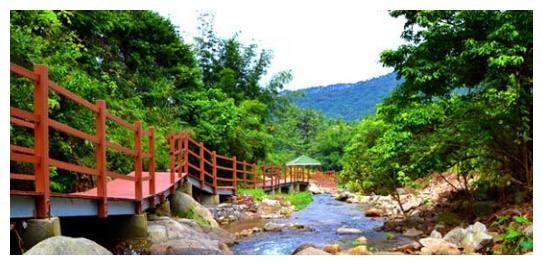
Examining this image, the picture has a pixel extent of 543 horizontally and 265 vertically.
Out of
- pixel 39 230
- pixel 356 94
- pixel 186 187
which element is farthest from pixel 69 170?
pixel 356 94

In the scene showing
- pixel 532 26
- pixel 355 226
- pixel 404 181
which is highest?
pixel 532 26

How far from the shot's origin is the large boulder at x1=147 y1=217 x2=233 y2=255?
15.6ft

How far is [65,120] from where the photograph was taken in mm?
5656

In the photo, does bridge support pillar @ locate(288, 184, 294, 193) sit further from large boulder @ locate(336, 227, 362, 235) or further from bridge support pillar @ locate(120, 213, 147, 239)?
bridge support pillar @ locate(120, 213, 147, 239)

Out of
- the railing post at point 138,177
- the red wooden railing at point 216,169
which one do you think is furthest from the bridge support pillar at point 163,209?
the railing post at point 138,177

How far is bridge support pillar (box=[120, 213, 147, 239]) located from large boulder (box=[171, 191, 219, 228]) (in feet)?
5.83

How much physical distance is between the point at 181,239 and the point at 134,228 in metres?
0.42

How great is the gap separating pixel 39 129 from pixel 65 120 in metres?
2.38

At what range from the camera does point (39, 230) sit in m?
3.51

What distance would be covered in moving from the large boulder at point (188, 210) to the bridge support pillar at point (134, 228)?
178cm

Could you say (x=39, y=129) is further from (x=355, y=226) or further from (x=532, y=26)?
(x=355, y=226)

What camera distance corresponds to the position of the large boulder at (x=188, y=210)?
6984 millimetres

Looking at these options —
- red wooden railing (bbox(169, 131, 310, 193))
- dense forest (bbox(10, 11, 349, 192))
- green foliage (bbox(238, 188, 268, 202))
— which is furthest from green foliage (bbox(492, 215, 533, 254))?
green foliage (bbox(238, 188, 268, 202))

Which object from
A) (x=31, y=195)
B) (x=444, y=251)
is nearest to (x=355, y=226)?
(x=444, y=251)
